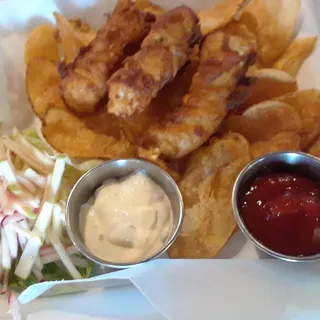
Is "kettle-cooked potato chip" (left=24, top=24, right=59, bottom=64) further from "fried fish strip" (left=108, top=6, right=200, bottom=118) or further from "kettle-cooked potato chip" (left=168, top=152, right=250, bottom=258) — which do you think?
"kettle-cooked potato chip" (left=168, top=152, right=250, bottom=258)

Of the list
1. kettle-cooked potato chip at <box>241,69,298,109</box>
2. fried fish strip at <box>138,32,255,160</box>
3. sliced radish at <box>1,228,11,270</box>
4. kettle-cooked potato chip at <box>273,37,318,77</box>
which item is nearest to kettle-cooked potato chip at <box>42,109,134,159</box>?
fried fish strip at <box>138,32,255,160</box>

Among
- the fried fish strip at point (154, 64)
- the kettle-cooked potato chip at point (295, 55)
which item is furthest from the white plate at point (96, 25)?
the fried fish strip at point (154, 64)

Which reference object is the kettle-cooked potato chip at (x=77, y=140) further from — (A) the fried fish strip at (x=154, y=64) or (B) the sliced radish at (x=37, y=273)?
(B) the sliced radish at (x=37, y=273)

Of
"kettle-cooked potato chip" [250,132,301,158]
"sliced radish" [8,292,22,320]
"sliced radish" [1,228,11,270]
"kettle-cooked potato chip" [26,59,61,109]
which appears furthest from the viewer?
"kettle-cooked potato chip" [26,59,61,109]

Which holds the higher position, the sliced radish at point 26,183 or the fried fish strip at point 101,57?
the fried fish strip at point 101,57

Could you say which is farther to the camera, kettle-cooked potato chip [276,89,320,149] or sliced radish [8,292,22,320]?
kettle-cooked potato chip [276,89,320,149]

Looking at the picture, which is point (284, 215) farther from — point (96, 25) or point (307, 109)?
point (96, 25)

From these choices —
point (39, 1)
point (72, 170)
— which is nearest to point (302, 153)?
point (72, 170)
